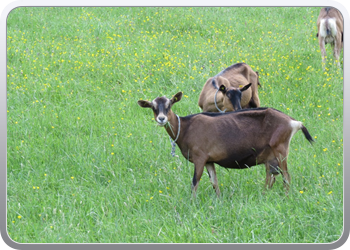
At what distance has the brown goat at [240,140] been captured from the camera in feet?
21.9

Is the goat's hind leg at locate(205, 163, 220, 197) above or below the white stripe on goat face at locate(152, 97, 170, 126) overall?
below

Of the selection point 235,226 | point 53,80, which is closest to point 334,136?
point 235,226

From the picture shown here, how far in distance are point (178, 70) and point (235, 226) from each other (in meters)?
5.38

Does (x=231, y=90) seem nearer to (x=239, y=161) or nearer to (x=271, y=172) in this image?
(x=239, y=161)

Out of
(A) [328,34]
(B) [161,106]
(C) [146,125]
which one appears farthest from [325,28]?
(B) [161,106]

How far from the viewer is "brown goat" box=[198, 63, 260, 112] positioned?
8.51 meters

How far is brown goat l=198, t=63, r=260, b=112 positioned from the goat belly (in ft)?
5.76

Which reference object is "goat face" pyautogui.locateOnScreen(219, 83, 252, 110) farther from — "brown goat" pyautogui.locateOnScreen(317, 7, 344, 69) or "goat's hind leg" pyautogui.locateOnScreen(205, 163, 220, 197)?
"brown goat" pyautogui.locateOnScreen(317, 7, 344, 69)

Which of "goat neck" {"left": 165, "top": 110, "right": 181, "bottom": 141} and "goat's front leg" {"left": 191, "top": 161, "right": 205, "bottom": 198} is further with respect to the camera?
"goat neck" {"left": 165, "top": 110, "right": 181, "bottom": 141}

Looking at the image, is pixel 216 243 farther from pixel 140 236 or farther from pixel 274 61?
pixel 274 61

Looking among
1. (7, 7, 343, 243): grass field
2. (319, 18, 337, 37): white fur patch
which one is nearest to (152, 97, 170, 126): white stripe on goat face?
(7, 7, 343, 243): grass field

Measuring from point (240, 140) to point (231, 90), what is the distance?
1889mm

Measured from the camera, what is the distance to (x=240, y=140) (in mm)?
6766

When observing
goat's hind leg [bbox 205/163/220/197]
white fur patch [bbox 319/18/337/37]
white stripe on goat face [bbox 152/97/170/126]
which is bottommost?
goat's hind leg [bbox 205/163/220/197]
